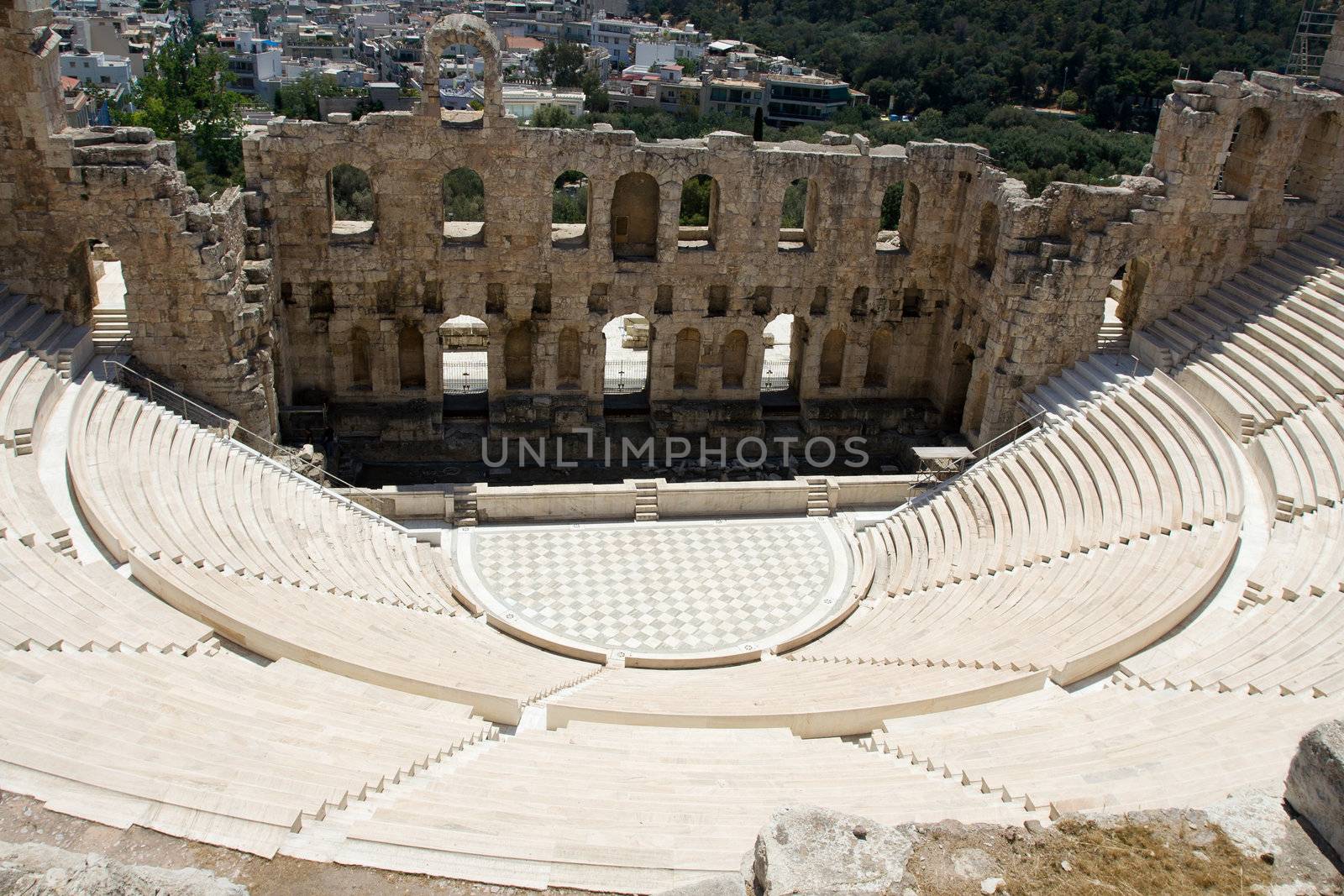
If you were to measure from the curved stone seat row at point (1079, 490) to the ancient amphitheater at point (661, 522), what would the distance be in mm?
108

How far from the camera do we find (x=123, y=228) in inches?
848

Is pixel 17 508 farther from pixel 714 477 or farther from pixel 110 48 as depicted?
pixel 110 48

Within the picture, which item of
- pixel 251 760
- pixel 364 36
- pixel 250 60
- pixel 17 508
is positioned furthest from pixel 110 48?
pixel 251 760

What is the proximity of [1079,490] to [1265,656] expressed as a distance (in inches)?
266

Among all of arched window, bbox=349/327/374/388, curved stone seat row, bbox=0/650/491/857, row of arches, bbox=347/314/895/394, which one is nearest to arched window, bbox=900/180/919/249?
row of arches, bbox=347/314/895/394

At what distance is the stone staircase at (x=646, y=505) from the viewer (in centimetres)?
2403

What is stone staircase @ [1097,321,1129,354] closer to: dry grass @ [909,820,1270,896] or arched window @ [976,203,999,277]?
arched window @ [976,203,999,277]

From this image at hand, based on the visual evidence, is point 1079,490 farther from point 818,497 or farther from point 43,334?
point 43,334

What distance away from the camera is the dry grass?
29.5ft

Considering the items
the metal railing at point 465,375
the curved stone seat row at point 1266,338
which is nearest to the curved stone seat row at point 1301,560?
the curved stone seat row at point 1266,338

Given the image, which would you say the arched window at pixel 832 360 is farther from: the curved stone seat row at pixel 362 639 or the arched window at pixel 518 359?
the curved stone seat row at pixel 362 639

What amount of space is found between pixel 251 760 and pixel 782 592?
1235 centimetres

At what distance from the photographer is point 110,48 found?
3652 inches

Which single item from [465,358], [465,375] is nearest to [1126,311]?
[465,375]
